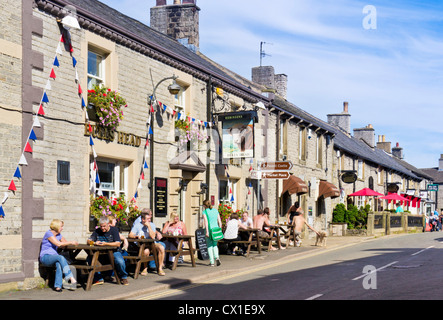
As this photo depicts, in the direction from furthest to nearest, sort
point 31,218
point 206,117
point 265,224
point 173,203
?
point 265,224 < point 206,117 < point 173,203 < point 31,218

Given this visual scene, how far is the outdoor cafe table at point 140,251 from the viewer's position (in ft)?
43.7

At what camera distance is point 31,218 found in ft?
39.7

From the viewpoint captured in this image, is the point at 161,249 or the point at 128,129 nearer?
the point at 161,249

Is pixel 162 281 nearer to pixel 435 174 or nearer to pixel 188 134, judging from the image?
pixel 188 134

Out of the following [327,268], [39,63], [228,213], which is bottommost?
[327,268]

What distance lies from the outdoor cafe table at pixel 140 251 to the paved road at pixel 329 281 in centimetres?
134

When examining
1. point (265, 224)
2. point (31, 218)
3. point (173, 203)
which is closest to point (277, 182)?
point (265, 224)

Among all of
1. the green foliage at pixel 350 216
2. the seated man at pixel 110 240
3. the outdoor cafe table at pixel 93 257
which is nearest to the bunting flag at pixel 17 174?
the outdoor cafe table at pixel 93 257

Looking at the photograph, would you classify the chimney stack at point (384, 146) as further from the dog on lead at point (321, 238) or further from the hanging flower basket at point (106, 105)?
the hanging flower basket at point (106, 105)

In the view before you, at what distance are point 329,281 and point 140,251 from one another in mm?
4218

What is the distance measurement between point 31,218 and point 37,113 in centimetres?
214

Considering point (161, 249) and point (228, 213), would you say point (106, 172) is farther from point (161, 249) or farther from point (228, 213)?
point (228, 213)

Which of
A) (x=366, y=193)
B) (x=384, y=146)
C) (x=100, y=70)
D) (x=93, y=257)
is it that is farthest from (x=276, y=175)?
(x=384, y=146)

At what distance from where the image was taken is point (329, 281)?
42.3ft
